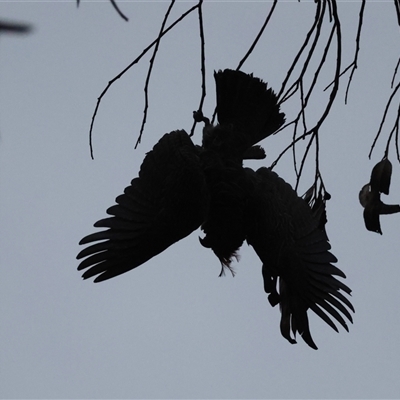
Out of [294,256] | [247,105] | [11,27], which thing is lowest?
[11,27]

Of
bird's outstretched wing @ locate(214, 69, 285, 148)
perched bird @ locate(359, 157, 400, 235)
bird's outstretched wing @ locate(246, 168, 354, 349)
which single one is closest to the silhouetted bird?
perched bird @ locate(359, 157, 400, 235)

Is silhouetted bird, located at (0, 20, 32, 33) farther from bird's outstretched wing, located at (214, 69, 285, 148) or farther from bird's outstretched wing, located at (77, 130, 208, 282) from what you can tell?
bird's outstretched wing, located at (214, 69, 285, 148)

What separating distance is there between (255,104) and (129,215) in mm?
765

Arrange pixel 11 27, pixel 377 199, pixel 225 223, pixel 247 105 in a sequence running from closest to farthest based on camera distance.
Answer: pixel 11 27, pixel 377 199, pixel 225 223, pixel 247 105

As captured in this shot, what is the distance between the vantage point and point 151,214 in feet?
7.37

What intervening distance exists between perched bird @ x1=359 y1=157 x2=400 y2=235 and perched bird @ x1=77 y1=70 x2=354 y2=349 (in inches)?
7.5

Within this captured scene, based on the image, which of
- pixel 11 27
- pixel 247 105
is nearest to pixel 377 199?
pixel 247 105

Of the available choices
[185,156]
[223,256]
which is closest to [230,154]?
[185,156]

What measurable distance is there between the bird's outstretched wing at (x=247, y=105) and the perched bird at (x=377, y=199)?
0.65m

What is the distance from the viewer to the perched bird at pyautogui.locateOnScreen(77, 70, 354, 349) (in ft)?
7.20

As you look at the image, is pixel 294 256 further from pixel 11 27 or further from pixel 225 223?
pixel 11 27

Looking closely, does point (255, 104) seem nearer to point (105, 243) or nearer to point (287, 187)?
point (287, 187)

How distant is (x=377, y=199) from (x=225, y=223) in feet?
1.84

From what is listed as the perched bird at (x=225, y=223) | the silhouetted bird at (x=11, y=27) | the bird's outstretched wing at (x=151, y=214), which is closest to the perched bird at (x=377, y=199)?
the perched bird at (x=225, y=223)
